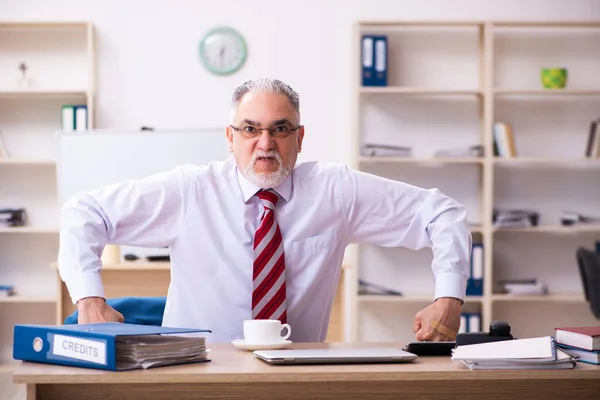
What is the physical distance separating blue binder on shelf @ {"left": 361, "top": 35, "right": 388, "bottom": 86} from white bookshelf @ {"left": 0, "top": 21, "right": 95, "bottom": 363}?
169 centimetres

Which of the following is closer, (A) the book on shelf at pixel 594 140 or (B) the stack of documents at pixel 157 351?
(B) the stack of documents at pixel 157 351

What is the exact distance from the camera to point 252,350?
1.68 metres

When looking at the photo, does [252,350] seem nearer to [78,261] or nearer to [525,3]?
[78,261]

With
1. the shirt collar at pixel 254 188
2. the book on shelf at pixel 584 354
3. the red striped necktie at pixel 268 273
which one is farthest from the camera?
the shirt collar at pixel 254 188

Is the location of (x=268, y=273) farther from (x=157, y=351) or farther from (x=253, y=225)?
(x=157, y=351)

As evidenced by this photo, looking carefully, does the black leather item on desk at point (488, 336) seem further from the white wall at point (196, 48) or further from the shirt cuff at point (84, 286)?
the white wall at point (196, 48)

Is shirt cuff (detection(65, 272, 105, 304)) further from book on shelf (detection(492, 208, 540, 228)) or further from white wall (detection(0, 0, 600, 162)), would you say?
book on shelf (detection(492, 208, 540, 228))

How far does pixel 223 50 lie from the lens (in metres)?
5.16

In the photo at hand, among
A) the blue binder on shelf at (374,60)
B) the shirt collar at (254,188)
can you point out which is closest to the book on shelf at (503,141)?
the blue binder on shelf at (374,60)

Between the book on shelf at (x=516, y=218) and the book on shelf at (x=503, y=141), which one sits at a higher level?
the book on shelf at (x=503, y=141)

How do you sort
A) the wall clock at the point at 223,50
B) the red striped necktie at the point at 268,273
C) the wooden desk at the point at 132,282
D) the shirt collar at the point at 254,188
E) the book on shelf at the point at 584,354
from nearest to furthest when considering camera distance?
the book on shelf at the point at 584,354 → the red striped necktie at the point at 268,273 → the shirt collar at the point at 254,188 → the wooden desk at the point at 132,282 → the wall clock at the point at 223,50

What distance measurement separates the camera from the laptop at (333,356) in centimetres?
148

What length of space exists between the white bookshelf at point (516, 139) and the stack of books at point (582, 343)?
3.54 metres

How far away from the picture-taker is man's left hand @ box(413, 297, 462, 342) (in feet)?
6.35
